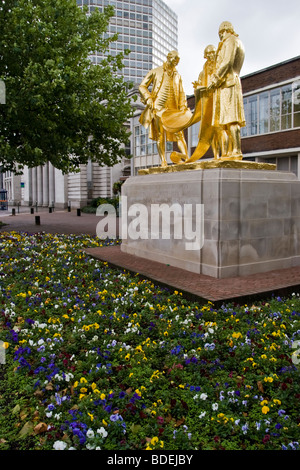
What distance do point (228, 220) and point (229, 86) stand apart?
2711mm

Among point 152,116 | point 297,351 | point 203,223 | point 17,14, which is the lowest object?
point 297,351

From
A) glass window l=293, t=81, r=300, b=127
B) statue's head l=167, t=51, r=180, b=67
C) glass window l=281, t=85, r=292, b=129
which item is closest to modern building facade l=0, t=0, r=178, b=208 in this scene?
glass window l=281, t=85, r=292, b=129

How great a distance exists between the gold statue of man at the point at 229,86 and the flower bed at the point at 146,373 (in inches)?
134

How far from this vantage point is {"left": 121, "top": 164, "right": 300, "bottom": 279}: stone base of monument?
279 inches

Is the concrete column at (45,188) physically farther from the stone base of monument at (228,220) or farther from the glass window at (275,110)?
the stone base of monument at (228,220)

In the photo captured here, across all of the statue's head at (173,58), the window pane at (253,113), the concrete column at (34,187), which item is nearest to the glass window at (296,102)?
the window pane at (253,113)

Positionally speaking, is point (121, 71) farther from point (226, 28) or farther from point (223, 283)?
point (223, 283)

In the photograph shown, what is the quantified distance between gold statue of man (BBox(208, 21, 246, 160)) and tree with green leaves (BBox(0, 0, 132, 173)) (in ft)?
25.5

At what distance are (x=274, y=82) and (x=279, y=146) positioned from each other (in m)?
3.93

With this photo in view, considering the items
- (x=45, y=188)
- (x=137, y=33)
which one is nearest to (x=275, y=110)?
(x=45, y=188)

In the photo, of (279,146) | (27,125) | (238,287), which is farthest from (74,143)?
(279,146)

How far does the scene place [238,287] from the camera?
6387mm
